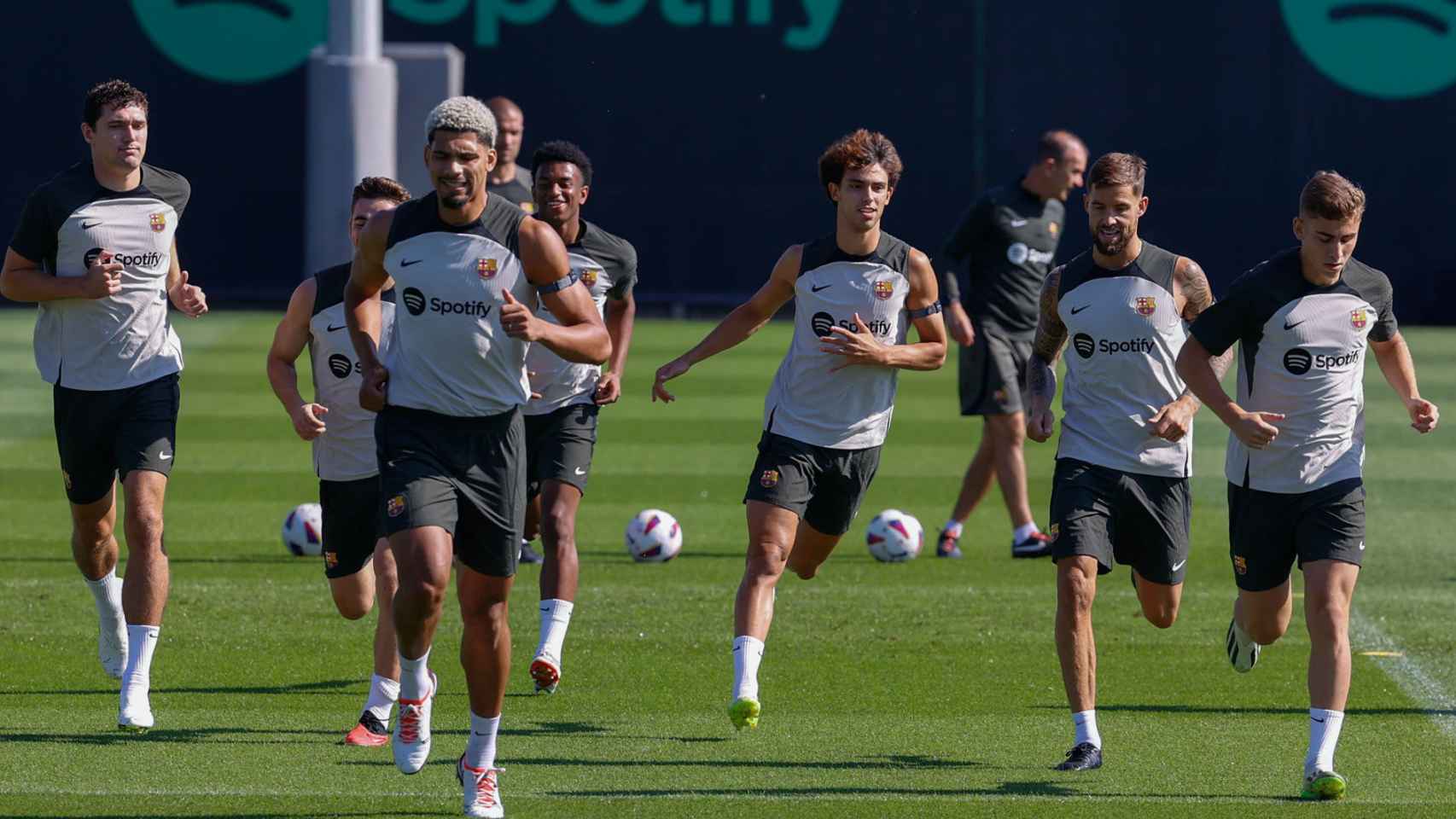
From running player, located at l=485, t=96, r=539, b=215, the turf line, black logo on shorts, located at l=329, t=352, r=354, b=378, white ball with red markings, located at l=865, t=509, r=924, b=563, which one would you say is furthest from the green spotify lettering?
black logo on shorts, located at l=329, t=352, r=354, b=378

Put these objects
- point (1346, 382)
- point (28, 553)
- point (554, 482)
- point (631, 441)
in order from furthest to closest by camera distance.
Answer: point (631, 441), point (28, 553), point (554, 482), point (1346, 382)

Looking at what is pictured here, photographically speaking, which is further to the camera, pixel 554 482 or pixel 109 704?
pixel 554 482

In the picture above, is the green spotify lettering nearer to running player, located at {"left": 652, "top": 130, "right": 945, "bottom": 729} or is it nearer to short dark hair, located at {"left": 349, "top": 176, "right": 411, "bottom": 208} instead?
running player, located at {"left": 652, "top": 130, "right": 945, "bottom": 729}

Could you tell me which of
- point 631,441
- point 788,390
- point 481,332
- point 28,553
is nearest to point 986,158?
point 631,441

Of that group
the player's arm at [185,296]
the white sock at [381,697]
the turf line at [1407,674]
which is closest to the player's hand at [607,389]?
the player's arm at [185,296]

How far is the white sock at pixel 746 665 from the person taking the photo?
7.57m

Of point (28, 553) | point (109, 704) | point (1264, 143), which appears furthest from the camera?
point (1264, 143)

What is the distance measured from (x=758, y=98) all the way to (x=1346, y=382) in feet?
68.0

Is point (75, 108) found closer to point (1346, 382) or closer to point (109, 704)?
point (109, 704)

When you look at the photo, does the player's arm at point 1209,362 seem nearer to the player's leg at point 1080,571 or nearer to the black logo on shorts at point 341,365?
the player's leg at point 1080,571

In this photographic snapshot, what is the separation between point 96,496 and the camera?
27.1 ft

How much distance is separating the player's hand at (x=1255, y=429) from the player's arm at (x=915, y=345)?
1508mm

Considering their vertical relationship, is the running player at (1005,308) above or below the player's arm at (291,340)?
below

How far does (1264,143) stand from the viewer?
89.1 feet
